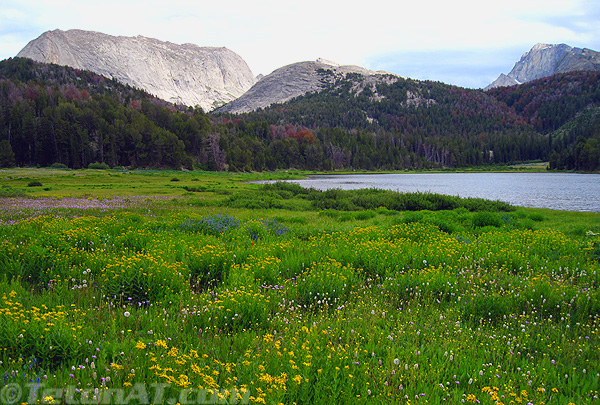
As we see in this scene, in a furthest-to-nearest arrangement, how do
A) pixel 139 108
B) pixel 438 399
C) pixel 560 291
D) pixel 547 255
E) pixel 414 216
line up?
pixel 139 108 < pixel 414 216 < pixel 547 255 < pixel 560 291 < pixel 438 399

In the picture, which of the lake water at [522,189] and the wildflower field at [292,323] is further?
the lake water at [522,189]

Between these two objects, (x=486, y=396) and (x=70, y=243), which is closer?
(x=486, y=396)

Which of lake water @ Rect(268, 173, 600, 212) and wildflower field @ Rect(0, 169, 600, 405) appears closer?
wildflower field @ Rect(0, 169, 600, 405)

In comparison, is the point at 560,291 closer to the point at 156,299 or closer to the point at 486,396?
the point at 486,396

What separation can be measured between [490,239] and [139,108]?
603ft

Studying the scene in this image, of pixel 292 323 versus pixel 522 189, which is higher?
pixel 522 189

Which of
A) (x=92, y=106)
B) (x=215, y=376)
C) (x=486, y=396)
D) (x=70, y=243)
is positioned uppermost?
(x=92, y=106)

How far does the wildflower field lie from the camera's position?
3943 mm

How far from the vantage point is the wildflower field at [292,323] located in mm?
3943

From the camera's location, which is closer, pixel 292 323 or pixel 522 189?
pixel 292 323

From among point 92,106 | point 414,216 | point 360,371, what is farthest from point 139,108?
point 360,371

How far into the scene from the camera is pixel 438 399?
3906mm

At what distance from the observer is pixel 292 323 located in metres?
5.84

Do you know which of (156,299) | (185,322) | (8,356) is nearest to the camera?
(8,356)
